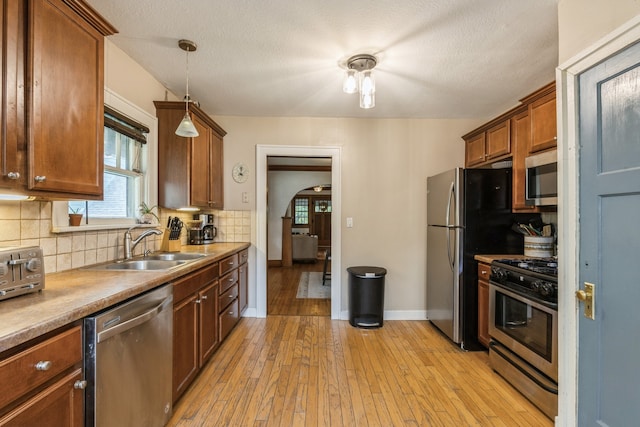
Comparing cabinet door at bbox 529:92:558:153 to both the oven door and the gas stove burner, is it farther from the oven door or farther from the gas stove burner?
the oven door

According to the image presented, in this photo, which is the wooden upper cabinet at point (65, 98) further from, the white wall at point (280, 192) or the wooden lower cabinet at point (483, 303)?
the white wall at point (280, 192)

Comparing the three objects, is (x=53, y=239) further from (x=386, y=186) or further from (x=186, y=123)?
(x=386, y=186)

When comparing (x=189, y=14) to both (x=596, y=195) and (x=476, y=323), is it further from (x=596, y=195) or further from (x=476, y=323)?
(x=476, y=323)

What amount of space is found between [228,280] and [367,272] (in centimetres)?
144

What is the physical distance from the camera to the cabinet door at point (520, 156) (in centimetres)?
251

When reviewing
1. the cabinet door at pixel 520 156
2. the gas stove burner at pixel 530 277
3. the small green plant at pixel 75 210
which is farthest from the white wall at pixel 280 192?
the small green plant at pixel 75 210

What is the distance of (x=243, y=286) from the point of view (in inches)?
133

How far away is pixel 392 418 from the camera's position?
1.84 metres

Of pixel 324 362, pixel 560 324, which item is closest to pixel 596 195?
pixel 560 324

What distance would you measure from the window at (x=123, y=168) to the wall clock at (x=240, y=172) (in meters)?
1.00

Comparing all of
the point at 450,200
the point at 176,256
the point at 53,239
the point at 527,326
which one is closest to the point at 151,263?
the point at 176,256

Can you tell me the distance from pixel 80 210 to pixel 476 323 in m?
3.22

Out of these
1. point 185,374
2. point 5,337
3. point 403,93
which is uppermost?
point 403,93

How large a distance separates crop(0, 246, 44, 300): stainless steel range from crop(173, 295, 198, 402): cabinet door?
2.35 ft
